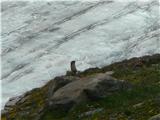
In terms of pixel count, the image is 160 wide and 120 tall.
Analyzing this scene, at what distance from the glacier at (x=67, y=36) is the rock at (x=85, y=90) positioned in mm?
12338

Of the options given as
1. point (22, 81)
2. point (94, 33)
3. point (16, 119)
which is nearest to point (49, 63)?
point (22, 81)

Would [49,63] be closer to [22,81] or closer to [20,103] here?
[22,81]

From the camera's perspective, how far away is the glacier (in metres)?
31.1

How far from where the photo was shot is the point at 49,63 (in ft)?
105

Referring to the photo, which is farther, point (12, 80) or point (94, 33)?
point (94, 33)

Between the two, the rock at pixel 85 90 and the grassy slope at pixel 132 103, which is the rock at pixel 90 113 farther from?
the rock at pixel 85 90

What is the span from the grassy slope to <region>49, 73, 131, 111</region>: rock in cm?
20

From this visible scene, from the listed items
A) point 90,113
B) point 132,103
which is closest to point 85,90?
point 90,113

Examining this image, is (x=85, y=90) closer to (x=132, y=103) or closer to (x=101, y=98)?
(x=101, y=98)

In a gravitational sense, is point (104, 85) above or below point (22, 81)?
above

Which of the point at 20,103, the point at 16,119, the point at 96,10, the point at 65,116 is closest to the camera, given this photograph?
the point at 65,116

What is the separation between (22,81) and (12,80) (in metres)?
0.79

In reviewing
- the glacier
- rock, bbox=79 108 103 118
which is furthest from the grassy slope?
the glacier

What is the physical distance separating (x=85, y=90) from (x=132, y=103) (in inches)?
71.3
